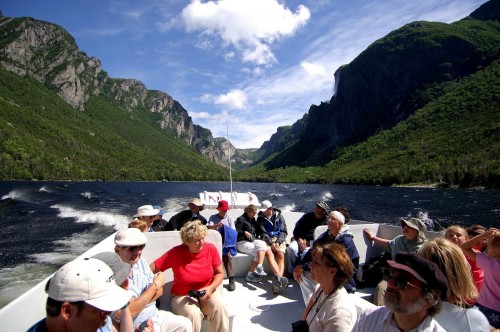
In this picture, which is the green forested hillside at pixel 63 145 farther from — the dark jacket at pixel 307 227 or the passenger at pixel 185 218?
the dark jacket at pixel 307 227

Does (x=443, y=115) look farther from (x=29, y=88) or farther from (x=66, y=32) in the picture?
(x=66, y=32)

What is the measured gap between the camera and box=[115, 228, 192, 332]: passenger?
2764mm

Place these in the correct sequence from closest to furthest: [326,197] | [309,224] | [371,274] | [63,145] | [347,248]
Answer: [347,248], [371,274], [309,224], [326,197], [63,145]

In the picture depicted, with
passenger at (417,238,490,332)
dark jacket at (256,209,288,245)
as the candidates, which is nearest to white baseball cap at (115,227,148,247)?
passenger at (417,238,490,332)

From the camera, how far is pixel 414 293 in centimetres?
168

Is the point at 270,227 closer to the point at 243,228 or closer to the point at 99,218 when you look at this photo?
the point at 243,228

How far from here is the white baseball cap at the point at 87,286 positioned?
4.69 ft

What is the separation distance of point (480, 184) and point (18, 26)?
21904 centimetres

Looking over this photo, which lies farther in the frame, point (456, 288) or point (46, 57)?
point (46, 57)

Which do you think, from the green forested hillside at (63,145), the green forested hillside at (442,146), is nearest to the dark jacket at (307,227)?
the green forested hillside at (442,146)

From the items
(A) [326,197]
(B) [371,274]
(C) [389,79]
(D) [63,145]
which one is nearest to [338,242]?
(B) [371,274]

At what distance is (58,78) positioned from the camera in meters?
164

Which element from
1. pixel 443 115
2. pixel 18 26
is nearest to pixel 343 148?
pixel 443 115

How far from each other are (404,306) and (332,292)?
65cm
